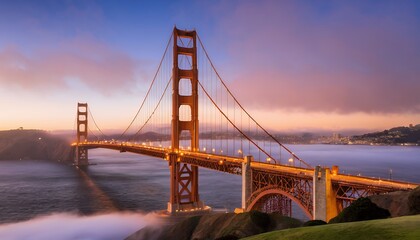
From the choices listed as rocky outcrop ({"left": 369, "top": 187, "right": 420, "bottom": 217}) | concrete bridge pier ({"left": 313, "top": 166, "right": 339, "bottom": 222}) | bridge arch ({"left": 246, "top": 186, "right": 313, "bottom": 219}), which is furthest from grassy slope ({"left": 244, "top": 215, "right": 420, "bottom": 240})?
bridge arch ({"left": 246, "top": 186, "right": 313, "bottom": 219})

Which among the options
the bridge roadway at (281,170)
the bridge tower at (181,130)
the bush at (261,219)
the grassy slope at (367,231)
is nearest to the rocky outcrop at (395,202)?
the bridge roadway at (281,170)

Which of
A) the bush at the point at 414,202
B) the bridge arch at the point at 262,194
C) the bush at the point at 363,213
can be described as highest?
the bush at the point at 414,202

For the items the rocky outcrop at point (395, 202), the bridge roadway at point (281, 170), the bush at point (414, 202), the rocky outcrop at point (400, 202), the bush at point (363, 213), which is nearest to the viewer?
the bush at point (414, 202)

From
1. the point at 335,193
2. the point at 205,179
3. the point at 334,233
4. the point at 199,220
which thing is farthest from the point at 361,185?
the point at 205,179

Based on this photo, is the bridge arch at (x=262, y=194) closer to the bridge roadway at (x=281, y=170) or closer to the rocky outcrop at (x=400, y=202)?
the bridge roadway at (x=281, y=170)

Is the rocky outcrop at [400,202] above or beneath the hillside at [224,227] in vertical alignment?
above

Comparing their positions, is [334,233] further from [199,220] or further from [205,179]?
[205,179]

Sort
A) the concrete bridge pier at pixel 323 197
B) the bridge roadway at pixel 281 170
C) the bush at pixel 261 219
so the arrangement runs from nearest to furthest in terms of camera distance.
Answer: the bridge roadway at pixel 281 170 → the concrete bridge pier at pixel 323 197 → the bush at pixel 261 219

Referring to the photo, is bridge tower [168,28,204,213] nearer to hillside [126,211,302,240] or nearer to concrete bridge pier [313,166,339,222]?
hillside [126,211,302,240]
